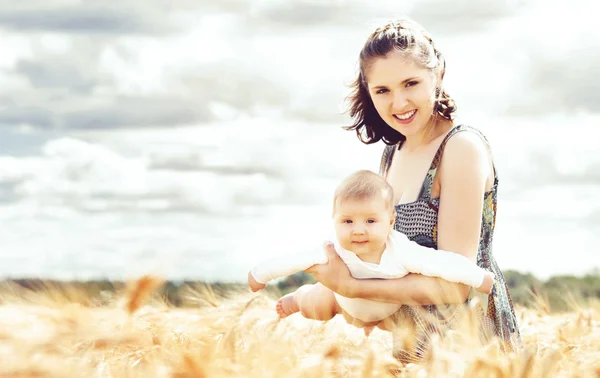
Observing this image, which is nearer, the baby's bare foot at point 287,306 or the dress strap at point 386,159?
the baby's bare foot at point 287,306

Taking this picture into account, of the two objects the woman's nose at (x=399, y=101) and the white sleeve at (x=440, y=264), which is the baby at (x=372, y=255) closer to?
the white sleeve at (x=440, y=264)

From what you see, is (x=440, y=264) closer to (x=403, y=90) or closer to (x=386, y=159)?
(x=403, y=90)

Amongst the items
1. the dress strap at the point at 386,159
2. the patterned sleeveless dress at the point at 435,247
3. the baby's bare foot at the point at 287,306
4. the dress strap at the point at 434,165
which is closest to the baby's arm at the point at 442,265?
the patterned sleeveless dress at the point at 435,247

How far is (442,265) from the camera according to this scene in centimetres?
276

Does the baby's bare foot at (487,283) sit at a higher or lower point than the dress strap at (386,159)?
lower

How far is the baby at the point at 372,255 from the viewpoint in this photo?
2.77m

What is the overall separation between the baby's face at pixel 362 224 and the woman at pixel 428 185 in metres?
0.09

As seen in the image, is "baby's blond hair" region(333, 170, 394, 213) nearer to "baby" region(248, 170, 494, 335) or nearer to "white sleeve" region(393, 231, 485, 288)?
"baby" region(248, 170, 494, 335)

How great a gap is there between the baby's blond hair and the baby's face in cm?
2

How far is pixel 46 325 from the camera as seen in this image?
1.96 metres

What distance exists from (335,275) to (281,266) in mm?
198

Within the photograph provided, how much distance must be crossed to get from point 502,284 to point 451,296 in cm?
47

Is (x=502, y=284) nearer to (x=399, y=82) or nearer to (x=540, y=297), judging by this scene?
(x=399, y=82)

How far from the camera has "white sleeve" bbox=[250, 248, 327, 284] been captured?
2.85m
